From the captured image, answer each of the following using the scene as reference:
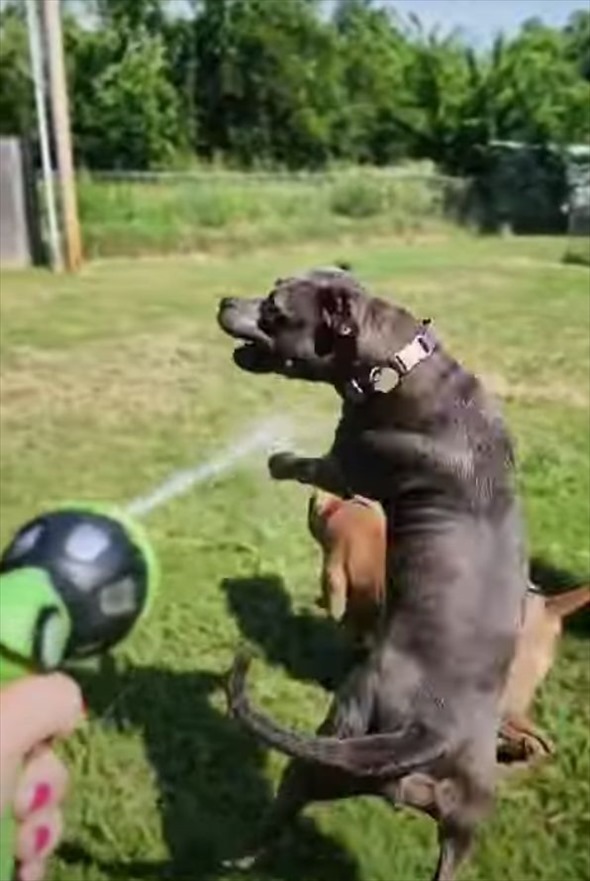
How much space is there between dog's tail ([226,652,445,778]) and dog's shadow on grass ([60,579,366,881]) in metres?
0.30

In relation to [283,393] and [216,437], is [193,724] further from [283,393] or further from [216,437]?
[283,393]

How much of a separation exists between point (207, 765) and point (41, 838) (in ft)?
5.47

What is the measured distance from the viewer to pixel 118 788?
149 inches

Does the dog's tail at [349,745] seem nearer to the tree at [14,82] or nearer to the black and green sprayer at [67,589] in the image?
the black and green sprayer at [67,589]

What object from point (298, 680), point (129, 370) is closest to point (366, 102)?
point (129, 370)

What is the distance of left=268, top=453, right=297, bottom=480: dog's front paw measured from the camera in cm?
365

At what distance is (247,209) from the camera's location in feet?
76.6

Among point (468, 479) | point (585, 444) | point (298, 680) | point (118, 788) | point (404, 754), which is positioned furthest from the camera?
point (585, 444)

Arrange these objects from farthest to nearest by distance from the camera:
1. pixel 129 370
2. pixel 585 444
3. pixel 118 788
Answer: pixel 129 370, pixel 585 444, pixel 118 788

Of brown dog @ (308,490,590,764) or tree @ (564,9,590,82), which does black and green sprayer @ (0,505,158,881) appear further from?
tree @ (564,9,590,82)

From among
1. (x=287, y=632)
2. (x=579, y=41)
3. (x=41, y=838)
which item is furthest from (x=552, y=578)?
(x=579, y=41)

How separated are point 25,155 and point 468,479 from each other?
17.2 meters

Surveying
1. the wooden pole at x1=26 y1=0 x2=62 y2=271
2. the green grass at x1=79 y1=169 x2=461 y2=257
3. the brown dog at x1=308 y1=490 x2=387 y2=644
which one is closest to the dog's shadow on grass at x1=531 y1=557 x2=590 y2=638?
the brown dog at x1=308 y1=490 x2=387 y2=644

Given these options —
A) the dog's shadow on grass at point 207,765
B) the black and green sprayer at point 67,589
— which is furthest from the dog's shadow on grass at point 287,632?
the black and green sprayer at point 67,589
